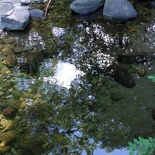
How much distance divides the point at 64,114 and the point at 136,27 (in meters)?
2.27

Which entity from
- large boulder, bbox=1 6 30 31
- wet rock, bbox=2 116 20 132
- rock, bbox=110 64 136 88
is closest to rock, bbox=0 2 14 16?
large boulder, bbox=1 6 30 31

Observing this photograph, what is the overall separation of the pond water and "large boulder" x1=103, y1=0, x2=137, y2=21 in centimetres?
13

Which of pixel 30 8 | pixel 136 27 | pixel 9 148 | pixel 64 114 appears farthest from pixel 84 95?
pixel 30 8

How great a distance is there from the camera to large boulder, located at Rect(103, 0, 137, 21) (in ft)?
15.5

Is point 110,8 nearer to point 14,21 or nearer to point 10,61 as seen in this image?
point 14,21

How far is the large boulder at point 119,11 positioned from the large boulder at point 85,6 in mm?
206

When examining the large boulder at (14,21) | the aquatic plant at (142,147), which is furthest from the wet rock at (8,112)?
the large boulder at (14,21)

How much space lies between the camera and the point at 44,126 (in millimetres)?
2861

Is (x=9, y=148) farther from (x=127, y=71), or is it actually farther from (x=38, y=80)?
(x=127, y=71)

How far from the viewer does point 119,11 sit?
186 inches

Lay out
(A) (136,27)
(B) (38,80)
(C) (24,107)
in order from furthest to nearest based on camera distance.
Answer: (A) (136,27) < (B) (38,80) < (C) (24,107)

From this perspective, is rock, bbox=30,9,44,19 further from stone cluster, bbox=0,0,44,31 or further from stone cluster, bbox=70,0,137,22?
stone cluster, bbox=70,0,137,22

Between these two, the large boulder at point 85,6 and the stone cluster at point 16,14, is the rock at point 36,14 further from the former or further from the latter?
the large boulder at point 85,6

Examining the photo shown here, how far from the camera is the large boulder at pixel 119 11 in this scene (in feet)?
15.5
